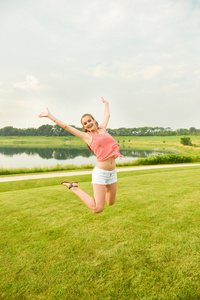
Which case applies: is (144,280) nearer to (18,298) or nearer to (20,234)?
(18,298)

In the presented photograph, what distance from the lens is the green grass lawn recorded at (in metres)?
2.80

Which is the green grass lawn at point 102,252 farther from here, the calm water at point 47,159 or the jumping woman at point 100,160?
the calm water at point 47,159

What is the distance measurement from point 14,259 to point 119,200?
141 inches

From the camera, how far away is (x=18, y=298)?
107 inches

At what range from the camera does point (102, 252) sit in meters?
3.55

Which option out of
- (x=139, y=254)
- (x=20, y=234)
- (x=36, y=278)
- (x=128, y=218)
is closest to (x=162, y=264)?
(x=139, y=254)

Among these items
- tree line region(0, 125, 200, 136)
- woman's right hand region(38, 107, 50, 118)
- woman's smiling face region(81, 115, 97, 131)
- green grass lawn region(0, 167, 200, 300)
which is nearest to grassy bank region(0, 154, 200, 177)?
green grass lawn region(0, 167, 200, 300)

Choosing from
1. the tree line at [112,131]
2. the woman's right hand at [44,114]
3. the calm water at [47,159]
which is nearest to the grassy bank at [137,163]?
the calm water at [47,159]

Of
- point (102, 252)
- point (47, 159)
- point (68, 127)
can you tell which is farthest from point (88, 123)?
point (47, 159)

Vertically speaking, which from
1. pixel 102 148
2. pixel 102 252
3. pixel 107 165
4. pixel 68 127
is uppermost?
pixel 68 127

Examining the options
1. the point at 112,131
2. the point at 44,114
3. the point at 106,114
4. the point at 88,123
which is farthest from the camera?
the point at 112,131

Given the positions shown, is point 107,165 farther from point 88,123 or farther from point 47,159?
point 47,159

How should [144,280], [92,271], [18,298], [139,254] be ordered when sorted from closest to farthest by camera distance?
1. [18,298]
2. [144,280]
3. [92,271]
4. [139,254]

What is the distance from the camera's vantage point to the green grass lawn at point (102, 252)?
2799 mm
